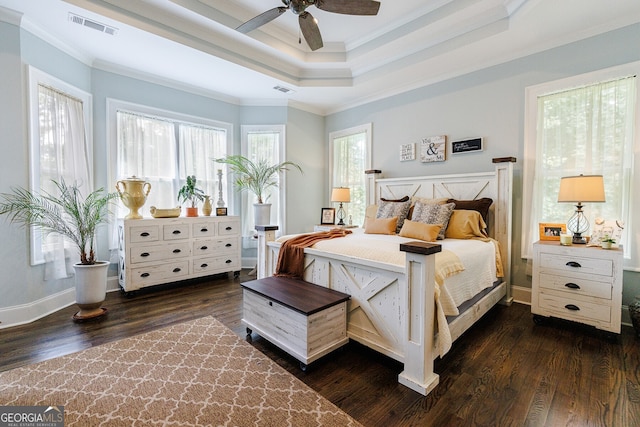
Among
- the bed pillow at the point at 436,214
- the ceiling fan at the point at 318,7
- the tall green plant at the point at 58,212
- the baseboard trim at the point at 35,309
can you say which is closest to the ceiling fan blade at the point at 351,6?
the ceiling fan at the point at 318,7

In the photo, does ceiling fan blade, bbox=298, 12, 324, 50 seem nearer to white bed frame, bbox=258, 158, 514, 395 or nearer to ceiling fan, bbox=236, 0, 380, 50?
ceiling fan, bbox=236, 0, 380, 50

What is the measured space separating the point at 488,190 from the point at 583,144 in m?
0.92

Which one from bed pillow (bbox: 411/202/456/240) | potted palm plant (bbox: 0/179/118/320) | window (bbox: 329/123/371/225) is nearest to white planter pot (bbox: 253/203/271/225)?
window (bbox: 329/123/371/225)

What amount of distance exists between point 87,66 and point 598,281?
19.0 ft

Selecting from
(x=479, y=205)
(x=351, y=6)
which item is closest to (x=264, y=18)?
(x=351, y=6)

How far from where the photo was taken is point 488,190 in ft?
10.9

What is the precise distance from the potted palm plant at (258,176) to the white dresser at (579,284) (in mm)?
3490

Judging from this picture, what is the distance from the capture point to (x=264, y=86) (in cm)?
423

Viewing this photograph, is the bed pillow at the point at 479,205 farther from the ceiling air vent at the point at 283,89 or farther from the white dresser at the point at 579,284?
the ceiling air vent at the point at 283,89

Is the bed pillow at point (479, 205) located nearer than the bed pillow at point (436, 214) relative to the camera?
No

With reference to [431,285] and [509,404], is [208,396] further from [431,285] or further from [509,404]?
[509,404]

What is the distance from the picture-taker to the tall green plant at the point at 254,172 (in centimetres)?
456

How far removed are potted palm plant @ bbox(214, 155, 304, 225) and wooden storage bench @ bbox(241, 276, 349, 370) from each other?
2.16 metres

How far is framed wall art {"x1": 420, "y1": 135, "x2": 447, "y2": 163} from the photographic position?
3.80m
